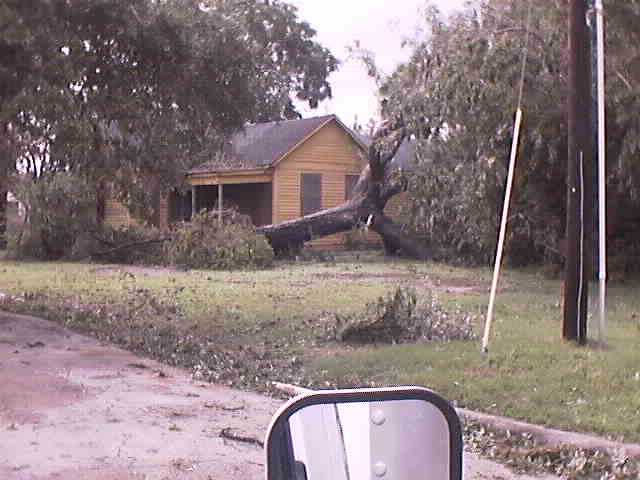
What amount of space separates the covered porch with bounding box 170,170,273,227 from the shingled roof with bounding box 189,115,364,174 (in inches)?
15.9

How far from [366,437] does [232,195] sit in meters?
34.1

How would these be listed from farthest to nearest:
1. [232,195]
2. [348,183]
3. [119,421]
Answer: [232,195] → [348,183] → [119,421]

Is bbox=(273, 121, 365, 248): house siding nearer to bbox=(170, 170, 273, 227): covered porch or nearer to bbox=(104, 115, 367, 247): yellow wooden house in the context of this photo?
bbox=(104, 115, 367, 247): yellow wooden house

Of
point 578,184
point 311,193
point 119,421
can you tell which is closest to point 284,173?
point 311,193

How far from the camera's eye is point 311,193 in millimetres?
33875

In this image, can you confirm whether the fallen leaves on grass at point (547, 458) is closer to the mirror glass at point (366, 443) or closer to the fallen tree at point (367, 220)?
the mirror glass at point (366, 443)

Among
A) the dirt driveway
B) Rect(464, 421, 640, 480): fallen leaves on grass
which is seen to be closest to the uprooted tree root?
the dirt driveway

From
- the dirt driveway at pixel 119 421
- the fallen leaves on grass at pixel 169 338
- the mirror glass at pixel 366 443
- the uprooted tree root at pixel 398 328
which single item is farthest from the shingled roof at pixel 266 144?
the mirror glass at pixel 366 443

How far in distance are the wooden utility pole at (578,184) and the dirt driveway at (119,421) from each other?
392cm

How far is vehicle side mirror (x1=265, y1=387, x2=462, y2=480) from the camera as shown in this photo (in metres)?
1.91

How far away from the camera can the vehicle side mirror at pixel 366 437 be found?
191 cm

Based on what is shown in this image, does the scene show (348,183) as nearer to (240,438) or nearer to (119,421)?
(119,421)

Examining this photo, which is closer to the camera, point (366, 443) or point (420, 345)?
point (366, 443)

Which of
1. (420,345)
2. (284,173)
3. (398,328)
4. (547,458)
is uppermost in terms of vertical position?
(284,173)
